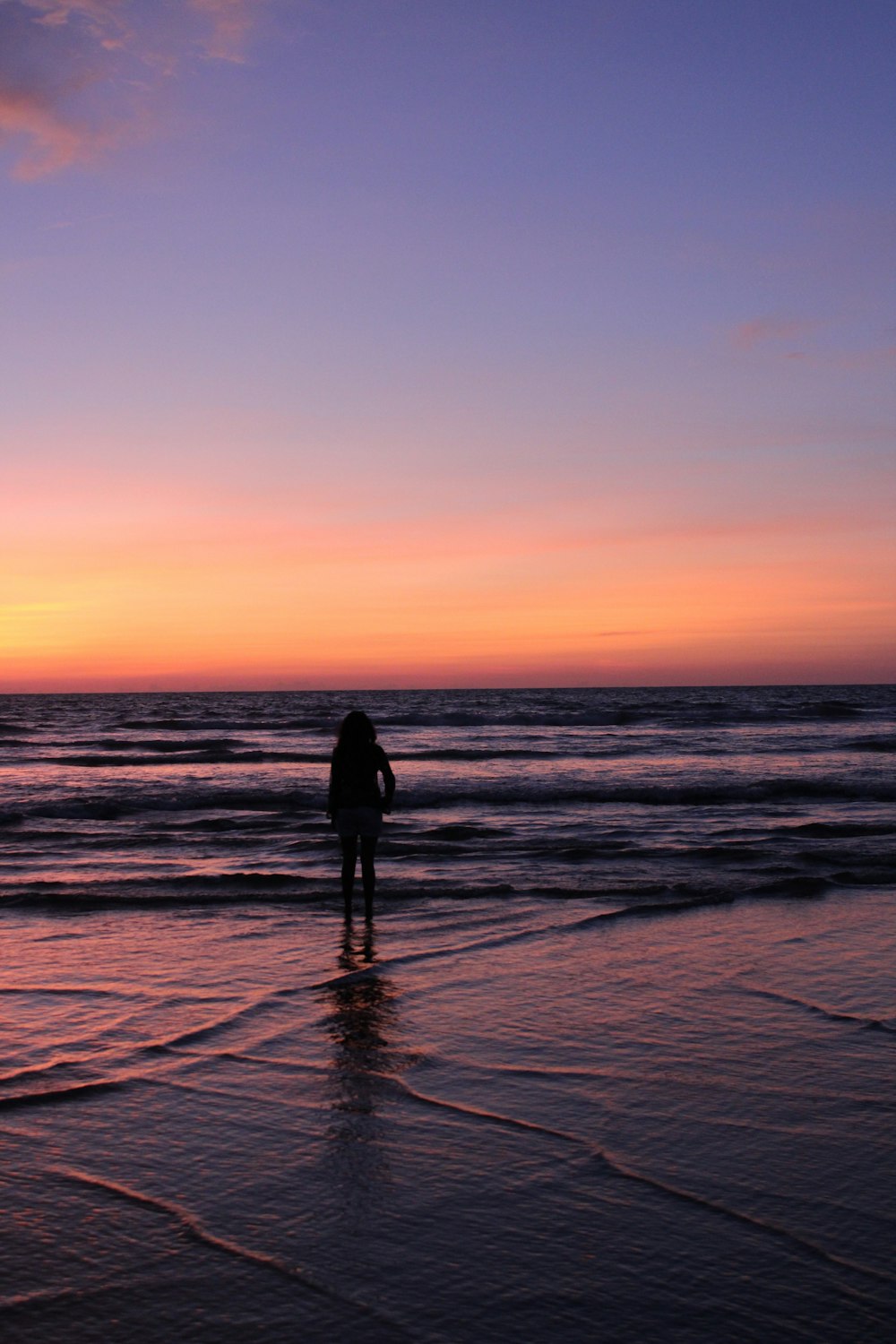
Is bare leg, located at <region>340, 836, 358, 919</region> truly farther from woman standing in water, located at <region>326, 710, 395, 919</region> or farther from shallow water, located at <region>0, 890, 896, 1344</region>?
shallow water, located at <region>0, 890, 896, 1344</region>

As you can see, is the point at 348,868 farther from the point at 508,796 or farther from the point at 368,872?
the point at 508,796

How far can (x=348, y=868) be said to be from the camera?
980 cm

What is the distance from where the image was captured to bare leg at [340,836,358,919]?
9.60 meters

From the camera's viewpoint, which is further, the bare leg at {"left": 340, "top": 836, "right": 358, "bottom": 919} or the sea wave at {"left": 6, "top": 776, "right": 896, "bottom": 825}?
the sea wave at {"left": 6, "top": 776, "right": 896, "bottom": 825}

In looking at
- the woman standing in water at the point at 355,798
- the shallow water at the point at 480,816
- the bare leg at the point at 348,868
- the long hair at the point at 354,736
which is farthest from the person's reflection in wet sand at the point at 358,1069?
the shallow water at the point at 480,816

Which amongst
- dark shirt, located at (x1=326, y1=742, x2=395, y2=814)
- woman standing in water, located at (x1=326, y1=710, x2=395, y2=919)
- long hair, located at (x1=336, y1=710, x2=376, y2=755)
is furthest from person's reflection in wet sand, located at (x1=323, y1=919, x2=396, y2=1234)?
long hair, located at (x1=336, y1=710, x2=376, y2=755)

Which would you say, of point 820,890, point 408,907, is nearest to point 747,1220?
point 408,907

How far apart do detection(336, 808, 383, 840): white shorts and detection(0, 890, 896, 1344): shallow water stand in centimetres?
188

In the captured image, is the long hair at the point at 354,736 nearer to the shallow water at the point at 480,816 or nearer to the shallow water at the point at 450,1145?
the shallow water at the point at 480,816

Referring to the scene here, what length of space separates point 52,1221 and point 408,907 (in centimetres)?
677

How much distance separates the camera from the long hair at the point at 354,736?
32.7ft

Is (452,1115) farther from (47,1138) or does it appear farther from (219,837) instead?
(219,837)

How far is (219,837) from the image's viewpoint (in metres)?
16.3

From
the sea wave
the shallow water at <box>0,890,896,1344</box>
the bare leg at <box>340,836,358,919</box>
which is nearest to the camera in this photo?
the shallow water at <box>0,890,896,1344</box>
